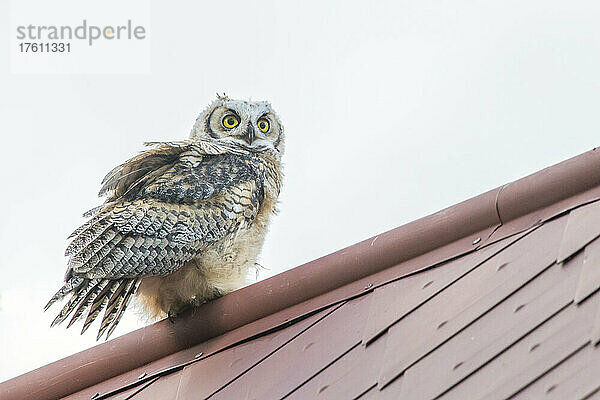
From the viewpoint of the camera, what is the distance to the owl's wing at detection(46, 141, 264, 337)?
13.1ft

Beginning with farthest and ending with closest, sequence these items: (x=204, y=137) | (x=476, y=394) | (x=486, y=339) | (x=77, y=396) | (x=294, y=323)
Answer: (x=204, y=137) < (x=77, y=396) < (x=294, y=323) < (x=486, y=339) < (x=476, y=394)

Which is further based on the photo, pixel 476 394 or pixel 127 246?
pixel 127 246

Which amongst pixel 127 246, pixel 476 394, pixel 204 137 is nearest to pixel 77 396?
pixel 127 246

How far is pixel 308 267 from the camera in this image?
3697mm

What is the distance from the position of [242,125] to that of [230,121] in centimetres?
16

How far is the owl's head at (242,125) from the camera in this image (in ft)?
19.2

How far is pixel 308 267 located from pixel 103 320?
969 millimetres

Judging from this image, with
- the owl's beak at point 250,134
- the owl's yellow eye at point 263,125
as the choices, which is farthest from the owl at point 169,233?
the owl's yellow eye at point 263,125

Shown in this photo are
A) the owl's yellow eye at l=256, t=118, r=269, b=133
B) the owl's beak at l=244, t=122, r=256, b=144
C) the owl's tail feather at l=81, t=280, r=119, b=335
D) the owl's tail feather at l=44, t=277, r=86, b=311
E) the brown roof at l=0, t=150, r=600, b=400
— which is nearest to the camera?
the brown roof at l=0, t=150, r=600, b=400

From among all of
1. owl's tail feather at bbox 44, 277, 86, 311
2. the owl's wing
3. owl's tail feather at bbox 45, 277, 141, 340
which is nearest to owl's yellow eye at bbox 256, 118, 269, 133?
the owl's wing

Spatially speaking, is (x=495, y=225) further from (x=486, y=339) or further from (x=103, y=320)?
(x=103, y=320)

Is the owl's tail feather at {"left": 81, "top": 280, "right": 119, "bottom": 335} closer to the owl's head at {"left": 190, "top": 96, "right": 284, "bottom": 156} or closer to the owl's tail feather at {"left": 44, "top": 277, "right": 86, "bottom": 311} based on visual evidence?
the owl's tail feather at {"left": 44, "top": 277, "right": 86, "bottom": 311}

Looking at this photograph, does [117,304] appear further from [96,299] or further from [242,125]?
[242,125]

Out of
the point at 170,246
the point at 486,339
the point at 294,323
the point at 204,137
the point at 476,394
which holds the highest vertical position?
the point at 204,137
